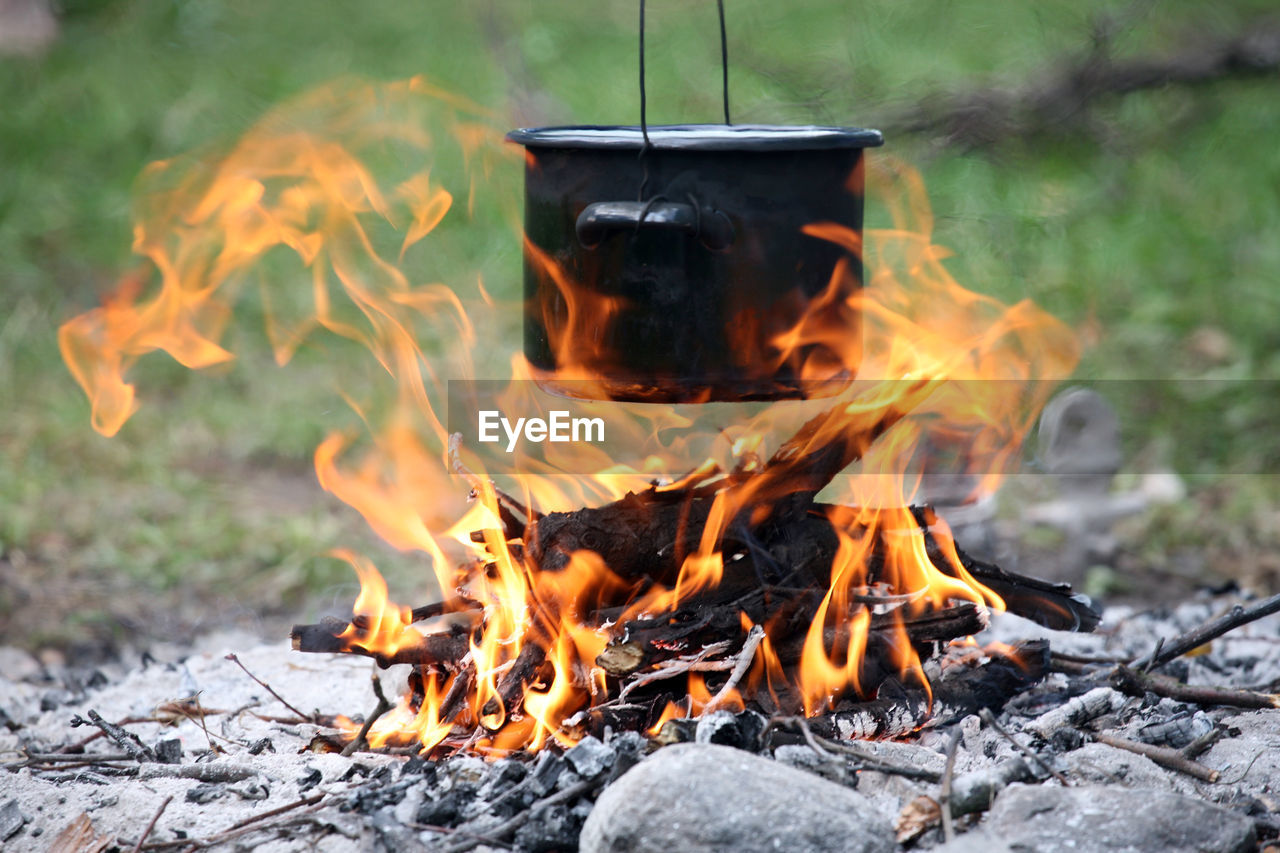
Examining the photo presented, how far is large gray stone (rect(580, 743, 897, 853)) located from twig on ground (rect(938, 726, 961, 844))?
0.31ft

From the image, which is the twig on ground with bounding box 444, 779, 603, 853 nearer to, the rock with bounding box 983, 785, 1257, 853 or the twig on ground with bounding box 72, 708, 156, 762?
the rock with bounding box 983, 785, 1257, 853

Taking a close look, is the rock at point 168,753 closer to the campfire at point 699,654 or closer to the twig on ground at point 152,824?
the campfire at point 699,654

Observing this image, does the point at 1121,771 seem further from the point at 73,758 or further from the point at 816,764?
the point at 73,758

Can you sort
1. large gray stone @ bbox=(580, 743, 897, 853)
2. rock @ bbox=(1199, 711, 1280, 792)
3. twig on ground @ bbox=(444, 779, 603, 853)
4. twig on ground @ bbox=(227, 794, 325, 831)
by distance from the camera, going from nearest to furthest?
large gray stone @ bbox=(580, 743, 897, 853) → twig on ground @ bbox=(444, 779, 603, 853) → twig on ground @ bbox=(227, 794, 325, 831) → rock @ bbox=(1199, 711, 1280, 792)

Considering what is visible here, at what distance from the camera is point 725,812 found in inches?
76.3

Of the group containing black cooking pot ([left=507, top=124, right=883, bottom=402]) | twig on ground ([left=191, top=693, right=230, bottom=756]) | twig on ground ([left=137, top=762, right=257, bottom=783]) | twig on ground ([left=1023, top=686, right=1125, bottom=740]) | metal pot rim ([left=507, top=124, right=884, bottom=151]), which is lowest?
twig on ground ([left=191, top=693, right=230, bottom=756])

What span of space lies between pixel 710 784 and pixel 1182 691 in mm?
1277

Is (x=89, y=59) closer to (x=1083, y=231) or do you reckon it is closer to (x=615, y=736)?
(x=1083, y=231)

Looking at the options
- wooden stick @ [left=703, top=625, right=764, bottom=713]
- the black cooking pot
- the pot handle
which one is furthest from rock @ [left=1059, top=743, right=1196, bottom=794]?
the pot handle

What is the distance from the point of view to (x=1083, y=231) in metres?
6.30

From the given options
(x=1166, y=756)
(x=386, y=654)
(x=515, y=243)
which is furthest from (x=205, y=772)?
(x=515, y=243)

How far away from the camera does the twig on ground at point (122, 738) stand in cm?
260

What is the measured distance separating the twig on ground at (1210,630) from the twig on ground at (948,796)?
0.79 m

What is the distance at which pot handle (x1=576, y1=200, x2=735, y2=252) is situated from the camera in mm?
2203
